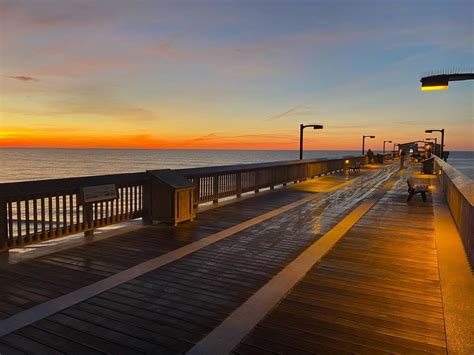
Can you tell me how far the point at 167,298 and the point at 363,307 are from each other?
6.48ft

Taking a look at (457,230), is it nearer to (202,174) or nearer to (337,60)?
(202,174)

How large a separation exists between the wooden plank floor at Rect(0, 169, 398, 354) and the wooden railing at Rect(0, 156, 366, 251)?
1.93 feet

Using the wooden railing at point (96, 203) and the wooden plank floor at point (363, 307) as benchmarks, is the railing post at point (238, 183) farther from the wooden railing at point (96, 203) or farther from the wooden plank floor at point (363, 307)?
the wooden plank floor at point (363, 307)

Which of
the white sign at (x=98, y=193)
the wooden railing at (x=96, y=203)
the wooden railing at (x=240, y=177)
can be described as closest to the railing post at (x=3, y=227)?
the wooden railing at (x=96, y=203)

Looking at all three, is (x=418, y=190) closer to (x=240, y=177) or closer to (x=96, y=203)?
(x=240, y=177)

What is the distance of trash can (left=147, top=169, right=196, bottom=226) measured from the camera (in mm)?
6848

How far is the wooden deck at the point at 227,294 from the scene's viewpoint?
8.74ft

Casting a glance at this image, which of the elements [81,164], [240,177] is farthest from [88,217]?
[81,164]

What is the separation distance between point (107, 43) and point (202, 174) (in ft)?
28.3

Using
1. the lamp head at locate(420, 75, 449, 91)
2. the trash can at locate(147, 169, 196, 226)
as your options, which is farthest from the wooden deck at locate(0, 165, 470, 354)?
the lamp head at locate(420, 75, 449, 91)

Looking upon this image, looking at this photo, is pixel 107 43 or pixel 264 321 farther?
pixel 107 43

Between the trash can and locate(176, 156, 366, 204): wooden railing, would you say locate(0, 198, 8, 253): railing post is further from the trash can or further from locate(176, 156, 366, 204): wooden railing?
locate(176, 156, 366, 204): wooden railing

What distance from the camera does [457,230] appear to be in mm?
6562

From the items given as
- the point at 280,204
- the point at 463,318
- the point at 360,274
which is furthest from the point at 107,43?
the point at 463,318
